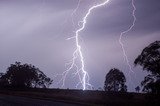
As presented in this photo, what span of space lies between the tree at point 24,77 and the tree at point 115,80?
3252 centimetres

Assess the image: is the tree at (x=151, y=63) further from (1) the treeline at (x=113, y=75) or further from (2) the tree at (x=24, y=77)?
(2) the tree at (x=24, y=77)

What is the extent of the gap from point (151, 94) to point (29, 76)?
189ft

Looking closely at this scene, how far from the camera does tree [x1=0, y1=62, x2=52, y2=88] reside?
93500 mm

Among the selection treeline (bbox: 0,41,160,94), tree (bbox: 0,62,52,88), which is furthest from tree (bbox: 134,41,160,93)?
tree (bbox: 0,62,52,88)

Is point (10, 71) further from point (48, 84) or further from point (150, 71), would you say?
point (150, 71)

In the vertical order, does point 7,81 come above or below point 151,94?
above

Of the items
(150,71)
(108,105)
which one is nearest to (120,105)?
(108,105)

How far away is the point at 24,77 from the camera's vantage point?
93.9 metres

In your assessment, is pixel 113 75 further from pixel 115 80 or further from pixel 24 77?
pixel 24 77

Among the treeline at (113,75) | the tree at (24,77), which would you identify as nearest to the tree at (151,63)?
the treeline at (113,75)

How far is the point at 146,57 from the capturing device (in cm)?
4166

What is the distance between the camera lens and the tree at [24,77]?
93.5m

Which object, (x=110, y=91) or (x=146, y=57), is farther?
(x=110, y=91)

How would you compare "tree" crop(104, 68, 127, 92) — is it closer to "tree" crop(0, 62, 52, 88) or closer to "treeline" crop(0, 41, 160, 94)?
"treeline" crop(0, 41, 160, 94)
